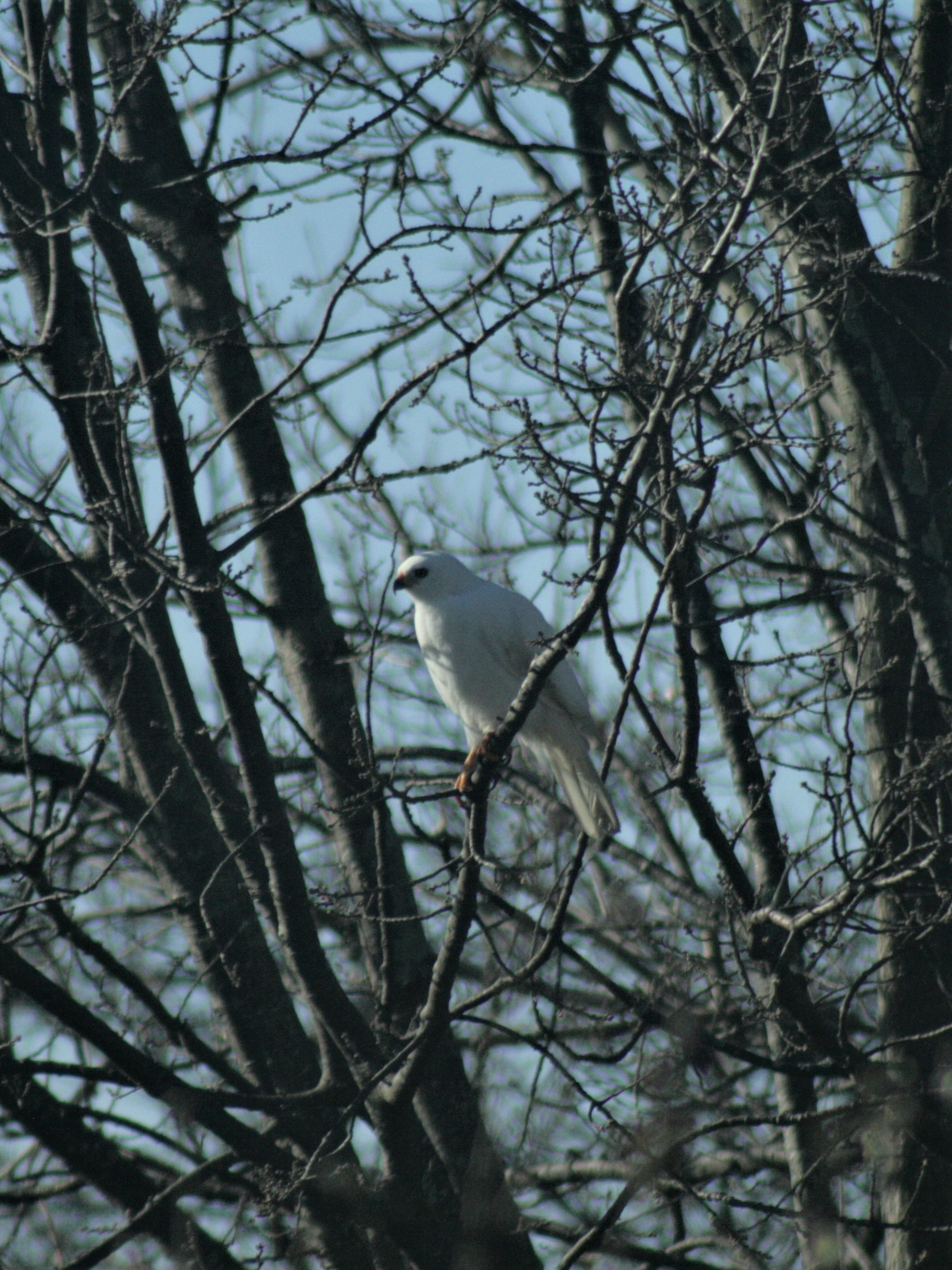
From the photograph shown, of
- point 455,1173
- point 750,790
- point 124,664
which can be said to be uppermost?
point 124,664

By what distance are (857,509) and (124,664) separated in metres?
3.21

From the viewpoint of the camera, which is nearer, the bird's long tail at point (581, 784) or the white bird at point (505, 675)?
the bird's long tail at point (581, 784)

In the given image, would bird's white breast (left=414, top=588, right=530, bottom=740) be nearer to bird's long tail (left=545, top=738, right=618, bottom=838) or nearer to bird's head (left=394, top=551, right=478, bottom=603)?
bird's head (left=394, top=551, right=478, bottom=603)

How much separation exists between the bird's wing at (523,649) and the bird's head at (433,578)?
0.24 meters

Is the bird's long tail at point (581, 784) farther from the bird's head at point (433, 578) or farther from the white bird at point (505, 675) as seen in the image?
the bird's head at point (433, 578)

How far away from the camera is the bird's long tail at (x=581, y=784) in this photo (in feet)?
18.0

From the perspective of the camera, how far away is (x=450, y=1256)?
4859mm

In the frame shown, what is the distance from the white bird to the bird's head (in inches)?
2.4

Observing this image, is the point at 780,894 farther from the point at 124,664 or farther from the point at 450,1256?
the point at 124,664

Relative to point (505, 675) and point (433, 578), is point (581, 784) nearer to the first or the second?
point (505, 675)

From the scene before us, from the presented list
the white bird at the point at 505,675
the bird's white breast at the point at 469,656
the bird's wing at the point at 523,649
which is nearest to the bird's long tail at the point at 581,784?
the white bird at the point at 505,675

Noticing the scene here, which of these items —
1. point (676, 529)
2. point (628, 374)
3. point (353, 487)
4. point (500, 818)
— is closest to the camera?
point (628, 374)

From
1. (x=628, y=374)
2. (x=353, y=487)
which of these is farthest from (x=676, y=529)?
(x=353, y=487)

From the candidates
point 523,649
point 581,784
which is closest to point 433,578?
point 523,649
